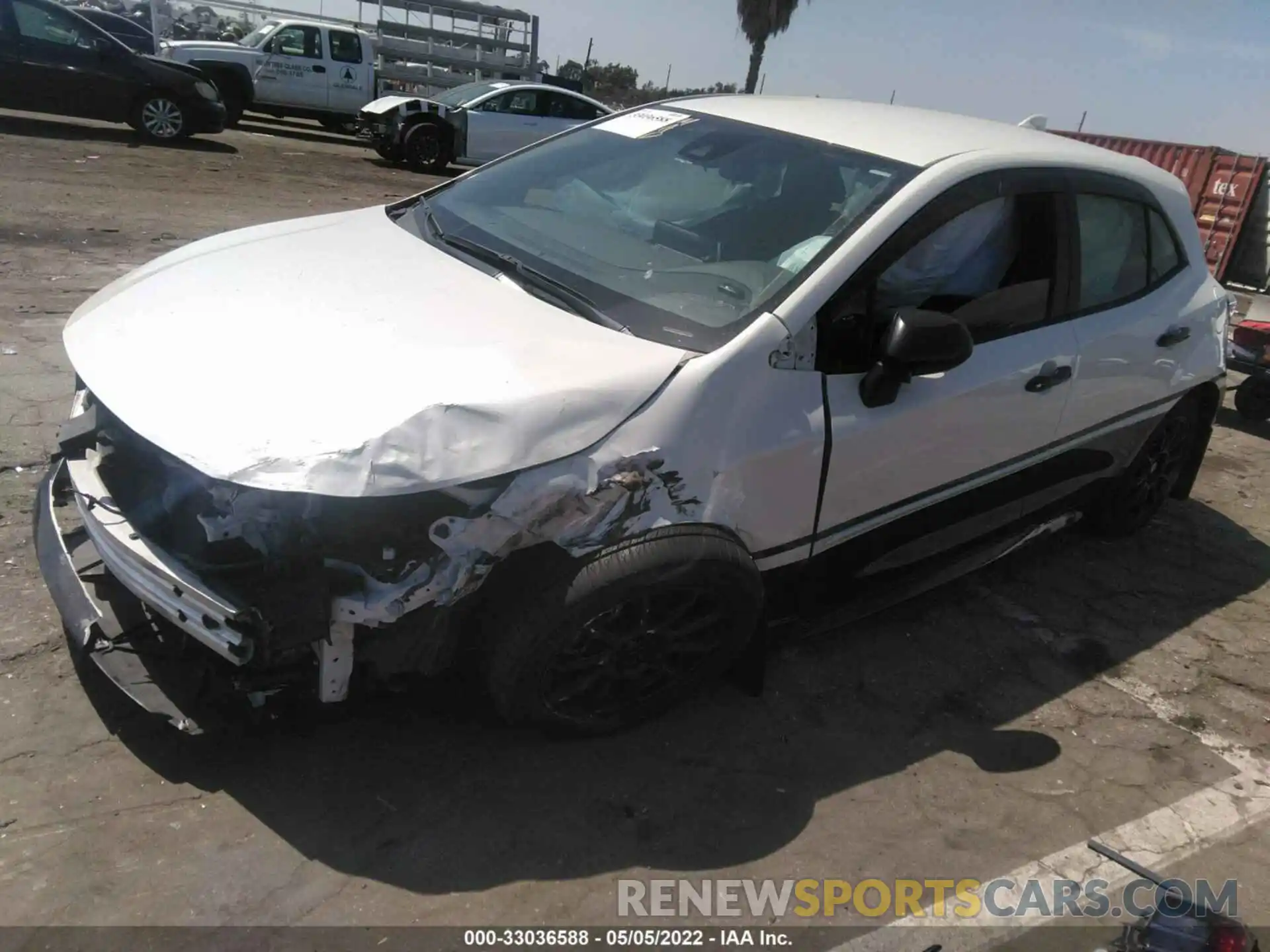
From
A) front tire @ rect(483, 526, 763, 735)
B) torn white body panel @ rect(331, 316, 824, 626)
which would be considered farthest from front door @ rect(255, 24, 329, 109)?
front tire @ rect(483, 526, 763, 735)

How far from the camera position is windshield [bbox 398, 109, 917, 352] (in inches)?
115

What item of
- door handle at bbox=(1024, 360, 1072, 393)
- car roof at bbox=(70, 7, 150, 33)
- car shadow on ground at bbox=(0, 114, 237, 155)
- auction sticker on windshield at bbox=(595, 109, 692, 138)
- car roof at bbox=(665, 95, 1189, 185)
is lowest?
car shadow on ground at bbox=(0, 114, 237, 155)

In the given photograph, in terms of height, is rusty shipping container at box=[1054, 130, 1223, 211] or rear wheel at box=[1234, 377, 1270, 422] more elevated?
rusty shipping container at box=[1054, 130, 1223, 211]

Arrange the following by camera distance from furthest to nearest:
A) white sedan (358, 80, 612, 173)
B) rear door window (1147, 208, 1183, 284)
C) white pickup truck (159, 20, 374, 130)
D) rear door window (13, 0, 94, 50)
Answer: white pickup truck (159, 20, 374, 130)
white sedan (358, 80, 612, 173)
rear door window (13, 0, 94, 50)
rear door window (1147, 208, 1183, 284)

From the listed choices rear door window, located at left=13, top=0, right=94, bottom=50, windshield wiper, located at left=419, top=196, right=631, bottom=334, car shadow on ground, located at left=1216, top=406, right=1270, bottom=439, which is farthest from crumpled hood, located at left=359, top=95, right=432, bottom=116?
windshield wiper, located at left=419, top=196, right=631, bottom=334

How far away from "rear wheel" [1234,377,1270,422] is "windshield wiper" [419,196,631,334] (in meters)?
6.39

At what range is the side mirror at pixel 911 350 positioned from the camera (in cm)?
276

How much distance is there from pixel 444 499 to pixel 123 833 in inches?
46.6

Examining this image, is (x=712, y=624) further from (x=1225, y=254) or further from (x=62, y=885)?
(x=1225, y=254)

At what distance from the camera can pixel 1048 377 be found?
3.49 m

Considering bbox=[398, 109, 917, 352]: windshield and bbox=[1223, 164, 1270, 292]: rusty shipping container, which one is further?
bbox=[1223, 164, 1270, 292]: rusty shipping container

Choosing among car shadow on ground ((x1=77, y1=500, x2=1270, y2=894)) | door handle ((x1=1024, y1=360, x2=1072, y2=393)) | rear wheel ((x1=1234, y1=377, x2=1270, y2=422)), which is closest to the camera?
car shadow on ground ((x1=77, y1=500, x2=1270, y2=894))

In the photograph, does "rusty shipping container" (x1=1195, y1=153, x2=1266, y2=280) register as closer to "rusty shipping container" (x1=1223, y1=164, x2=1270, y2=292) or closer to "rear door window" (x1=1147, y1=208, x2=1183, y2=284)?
"rusty shipping container" (x1=1223, y1=164, x2=1270, y2=292)

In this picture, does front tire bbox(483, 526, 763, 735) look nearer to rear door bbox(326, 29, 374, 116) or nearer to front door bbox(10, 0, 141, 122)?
front door bbox(10, 0, 141, 122)
